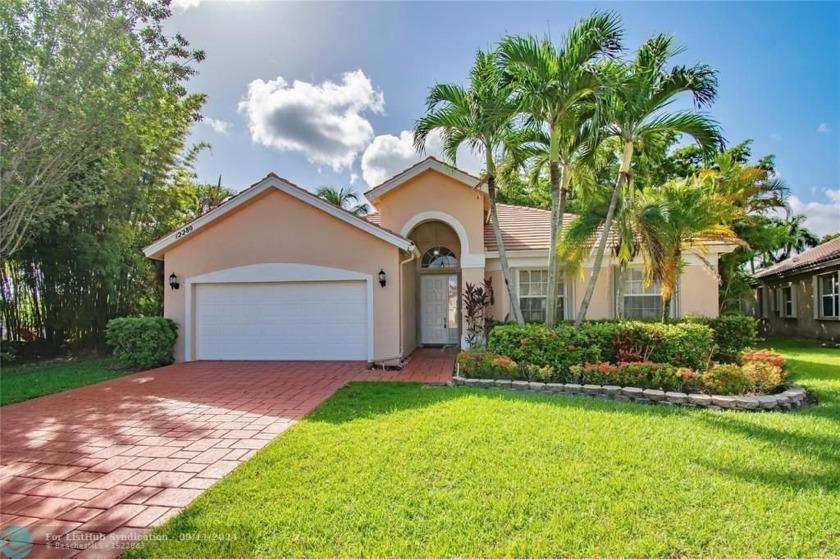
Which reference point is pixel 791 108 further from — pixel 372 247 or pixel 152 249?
pixel 152 249

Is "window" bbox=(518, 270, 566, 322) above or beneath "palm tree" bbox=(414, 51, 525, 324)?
beneath

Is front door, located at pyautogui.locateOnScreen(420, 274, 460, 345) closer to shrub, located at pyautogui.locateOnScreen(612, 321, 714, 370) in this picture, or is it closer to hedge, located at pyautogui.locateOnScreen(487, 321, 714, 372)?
hedge, located at pyautogui.locateOnScreen(487, 321, 714, 372)

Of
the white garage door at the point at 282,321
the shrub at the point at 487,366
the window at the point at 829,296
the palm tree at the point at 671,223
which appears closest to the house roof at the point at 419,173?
the white garage door at the point at 282,321

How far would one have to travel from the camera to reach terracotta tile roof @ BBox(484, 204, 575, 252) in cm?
1344

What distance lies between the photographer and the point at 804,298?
62.1 feet

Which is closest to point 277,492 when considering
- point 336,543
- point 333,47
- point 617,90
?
point 336,543

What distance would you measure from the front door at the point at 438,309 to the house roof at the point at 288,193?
397 centimetres

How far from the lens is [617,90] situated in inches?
327

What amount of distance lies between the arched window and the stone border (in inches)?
289

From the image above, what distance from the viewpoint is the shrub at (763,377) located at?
23.4 ft

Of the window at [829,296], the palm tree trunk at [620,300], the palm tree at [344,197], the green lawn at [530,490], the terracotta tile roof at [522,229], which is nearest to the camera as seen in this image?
the green lawn at [530,490]

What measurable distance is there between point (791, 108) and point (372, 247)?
1417 cm

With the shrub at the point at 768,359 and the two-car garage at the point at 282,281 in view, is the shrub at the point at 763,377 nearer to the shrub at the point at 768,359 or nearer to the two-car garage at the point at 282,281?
the shrub at the point at 768,359

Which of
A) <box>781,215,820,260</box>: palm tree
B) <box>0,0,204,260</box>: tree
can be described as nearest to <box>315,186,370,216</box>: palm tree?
<box>0,0,204,260</box>: tree
